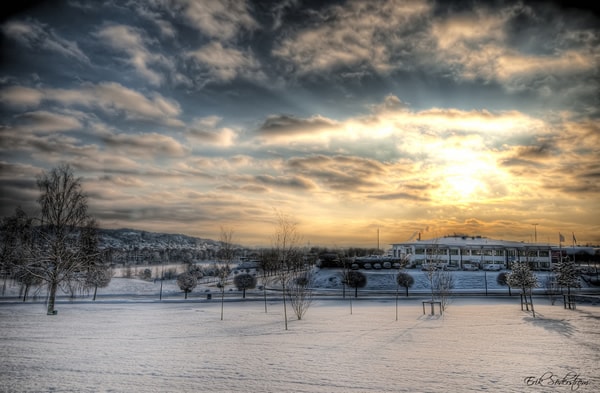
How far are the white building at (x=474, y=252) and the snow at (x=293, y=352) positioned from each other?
55.2m

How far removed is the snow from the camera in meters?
12.2

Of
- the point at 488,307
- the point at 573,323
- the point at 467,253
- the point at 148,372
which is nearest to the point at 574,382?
the point at 148,372

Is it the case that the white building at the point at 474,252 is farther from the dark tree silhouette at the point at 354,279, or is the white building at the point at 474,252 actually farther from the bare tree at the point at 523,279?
the bare tree at the point at 523,279

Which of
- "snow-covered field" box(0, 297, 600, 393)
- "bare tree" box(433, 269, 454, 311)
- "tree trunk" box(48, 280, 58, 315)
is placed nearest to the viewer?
"snow-covered field" box(0, 297, 600, 393)

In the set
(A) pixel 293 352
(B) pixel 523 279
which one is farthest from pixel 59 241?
(B) pixel 523 279

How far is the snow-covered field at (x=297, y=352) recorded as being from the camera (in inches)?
478

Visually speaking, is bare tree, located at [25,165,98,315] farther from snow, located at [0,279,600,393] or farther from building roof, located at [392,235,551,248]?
building roof, located at [392,235,551,248]

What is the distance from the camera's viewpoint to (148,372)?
13250mm

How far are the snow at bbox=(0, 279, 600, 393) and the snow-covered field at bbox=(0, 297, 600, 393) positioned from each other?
0.18ft

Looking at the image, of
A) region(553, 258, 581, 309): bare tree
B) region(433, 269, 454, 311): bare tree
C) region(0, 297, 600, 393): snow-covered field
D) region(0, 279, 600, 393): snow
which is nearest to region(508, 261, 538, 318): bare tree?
region(0, 279, 600, 393): snow

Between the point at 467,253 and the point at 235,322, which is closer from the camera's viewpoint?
the point at 235,322

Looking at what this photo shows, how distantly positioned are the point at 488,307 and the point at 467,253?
55811 mm

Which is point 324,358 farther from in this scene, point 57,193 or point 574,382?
point 57,193

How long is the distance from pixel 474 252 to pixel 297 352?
81522 mm
